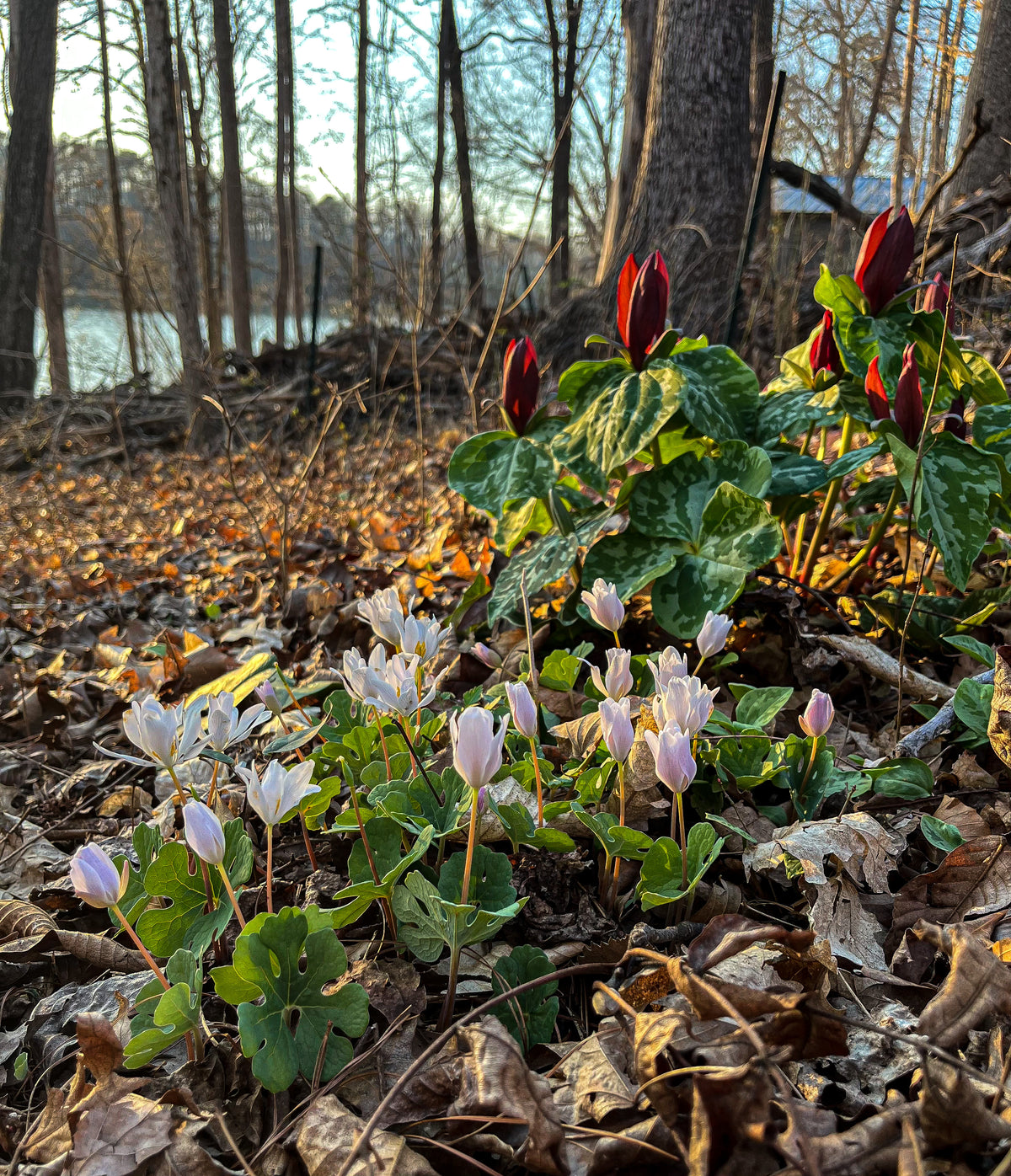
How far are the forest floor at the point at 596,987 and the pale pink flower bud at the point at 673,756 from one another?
196 millimetres

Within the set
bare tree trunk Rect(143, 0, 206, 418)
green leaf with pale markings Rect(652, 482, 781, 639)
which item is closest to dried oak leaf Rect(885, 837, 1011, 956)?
green leaf with pale markings Rect(652, 482, 781, 639)

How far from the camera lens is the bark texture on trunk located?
17.7 ft

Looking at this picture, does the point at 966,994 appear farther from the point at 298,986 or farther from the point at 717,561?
the point at 717,561

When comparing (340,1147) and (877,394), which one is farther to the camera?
(877,394)

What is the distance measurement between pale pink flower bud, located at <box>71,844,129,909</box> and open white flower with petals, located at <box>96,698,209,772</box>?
0.44 feet

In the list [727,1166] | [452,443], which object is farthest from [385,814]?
[452,443]

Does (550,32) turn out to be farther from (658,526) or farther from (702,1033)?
(702,1033)

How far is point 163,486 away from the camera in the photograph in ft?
25.5

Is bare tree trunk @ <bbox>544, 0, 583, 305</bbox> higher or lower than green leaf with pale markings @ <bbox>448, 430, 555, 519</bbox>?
higher

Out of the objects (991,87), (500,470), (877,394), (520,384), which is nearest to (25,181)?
(991,87)

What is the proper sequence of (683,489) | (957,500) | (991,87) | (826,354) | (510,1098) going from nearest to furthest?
(510,1098)
(957,500)
(683,489)
(826,354)
(991,87)

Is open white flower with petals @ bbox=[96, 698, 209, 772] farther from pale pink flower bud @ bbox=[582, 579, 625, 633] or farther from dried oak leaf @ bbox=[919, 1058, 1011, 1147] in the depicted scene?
dried oak leaf @ bbox=[919, 1058, 1011, 1147]

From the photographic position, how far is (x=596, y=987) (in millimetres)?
1054

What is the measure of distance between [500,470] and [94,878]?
4.48 ft
